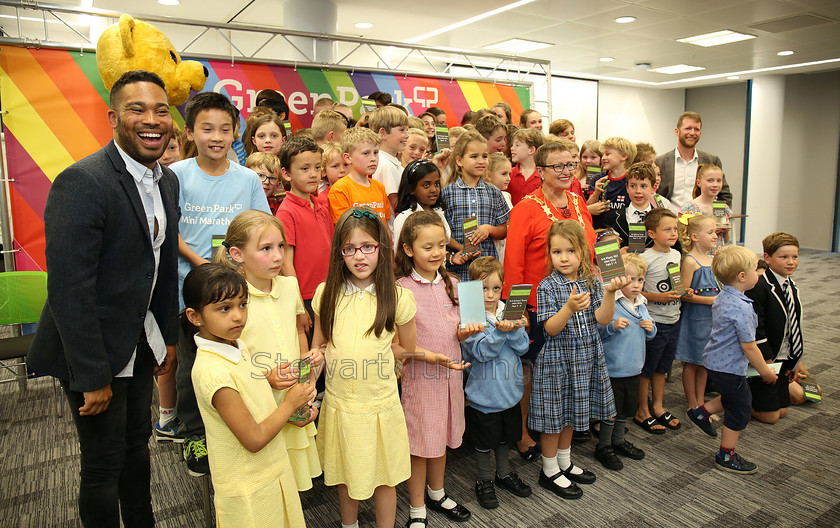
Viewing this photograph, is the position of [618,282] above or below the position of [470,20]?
below

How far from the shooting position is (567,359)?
242cm

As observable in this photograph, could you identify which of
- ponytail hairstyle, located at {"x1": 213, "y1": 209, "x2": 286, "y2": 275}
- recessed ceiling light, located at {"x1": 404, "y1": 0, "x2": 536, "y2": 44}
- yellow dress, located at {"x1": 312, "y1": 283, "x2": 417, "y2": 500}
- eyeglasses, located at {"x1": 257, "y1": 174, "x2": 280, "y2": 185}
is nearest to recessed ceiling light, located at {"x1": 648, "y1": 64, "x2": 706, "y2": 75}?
recessed ceiling light, located at {"x1": 404, "y1": 0, "x2": 536, "y2": 44}

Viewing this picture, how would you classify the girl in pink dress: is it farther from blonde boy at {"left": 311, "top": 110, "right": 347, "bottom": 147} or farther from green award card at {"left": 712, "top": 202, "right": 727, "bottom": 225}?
green award card at {"left": 712, "top": 202, "right": 727, "bottom": 225}

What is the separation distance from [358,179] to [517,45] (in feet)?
18.5

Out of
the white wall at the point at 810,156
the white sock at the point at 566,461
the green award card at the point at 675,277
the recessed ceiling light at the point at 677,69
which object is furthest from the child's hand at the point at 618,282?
the white wall at the point at 810,156

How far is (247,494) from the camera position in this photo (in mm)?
1524

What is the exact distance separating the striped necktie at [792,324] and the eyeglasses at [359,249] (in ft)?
8.01

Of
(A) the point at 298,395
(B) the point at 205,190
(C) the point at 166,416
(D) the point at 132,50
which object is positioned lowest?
(C) the point at 166,416

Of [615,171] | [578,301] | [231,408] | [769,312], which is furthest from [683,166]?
[231,408]

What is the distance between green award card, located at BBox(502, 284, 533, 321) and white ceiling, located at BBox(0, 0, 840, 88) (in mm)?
4347

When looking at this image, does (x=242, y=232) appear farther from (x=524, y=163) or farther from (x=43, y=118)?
(x=43, y=118)

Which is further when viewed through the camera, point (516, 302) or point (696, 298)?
point (696, 298)

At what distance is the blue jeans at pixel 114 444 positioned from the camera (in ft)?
5.24

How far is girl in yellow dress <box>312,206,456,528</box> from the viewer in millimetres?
1887
